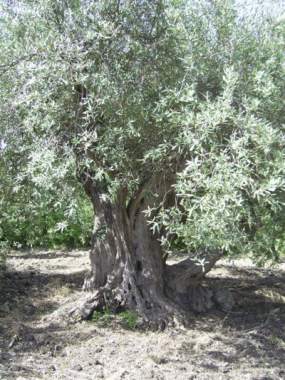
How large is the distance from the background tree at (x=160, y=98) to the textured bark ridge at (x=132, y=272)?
78cm

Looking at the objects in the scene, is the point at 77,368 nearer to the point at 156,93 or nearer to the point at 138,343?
the point at 138,343

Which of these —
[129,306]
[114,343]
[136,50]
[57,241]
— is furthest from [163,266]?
[57,241]

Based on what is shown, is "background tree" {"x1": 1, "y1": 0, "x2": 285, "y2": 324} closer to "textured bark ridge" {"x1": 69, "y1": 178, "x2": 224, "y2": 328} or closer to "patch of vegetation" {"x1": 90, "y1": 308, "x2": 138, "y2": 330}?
"textured bark ridge" {"x1": 69, "y1": 178, "x2": 224, "y2": 328}

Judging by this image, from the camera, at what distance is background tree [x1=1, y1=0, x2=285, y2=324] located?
13.9 feet

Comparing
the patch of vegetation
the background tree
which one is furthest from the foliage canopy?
the patch of vegetation

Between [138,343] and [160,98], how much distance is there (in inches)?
98.4

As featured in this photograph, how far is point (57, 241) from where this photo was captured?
38.2ft

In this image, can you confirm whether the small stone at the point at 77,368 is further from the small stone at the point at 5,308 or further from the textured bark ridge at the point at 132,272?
the small stone at the point at 5,308

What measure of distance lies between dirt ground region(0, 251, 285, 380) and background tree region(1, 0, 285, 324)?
1089 mm

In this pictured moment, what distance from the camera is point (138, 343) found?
5727mm

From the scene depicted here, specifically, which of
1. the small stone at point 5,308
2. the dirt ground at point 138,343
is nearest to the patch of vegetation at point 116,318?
the dirt ground at point 138,343

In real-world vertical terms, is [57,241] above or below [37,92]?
below

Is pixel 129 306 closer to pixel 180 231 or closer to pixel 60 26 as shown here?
pixel 180 231

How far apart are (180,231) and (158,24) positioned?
2033 mm
